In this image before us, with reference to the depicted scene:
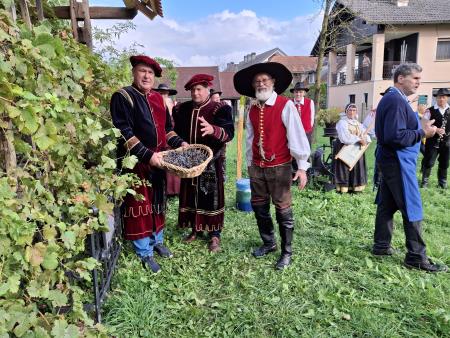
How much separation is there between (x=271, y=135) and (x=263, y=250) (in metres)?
1.28

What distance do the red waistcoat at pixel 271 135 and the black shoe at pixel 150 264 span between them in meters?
1.45

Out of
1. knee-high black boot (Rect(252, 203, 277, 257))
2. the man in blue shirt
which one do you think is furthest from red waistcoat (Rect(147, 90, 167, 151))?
the man in blue shirt

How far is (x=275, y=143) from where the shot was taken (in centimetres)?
358

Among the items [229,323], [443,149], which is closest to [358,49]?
[443,149]

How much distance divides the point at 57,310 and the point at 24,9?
151cm

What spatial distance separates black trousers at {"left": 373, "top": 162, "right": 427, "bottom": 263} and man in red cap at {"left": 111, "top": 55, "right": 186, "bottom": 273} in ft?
7.44

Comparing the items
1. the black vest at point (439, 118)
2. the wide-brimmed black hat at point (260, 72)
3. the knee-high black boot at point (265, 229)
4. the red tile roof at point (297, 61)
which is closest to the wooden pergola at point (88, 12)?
the wide-brimmed black hat at point (260, 72)

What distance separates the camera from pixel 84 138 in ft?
7.22

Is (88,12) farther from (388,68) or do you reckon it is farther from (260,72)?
(388,68)

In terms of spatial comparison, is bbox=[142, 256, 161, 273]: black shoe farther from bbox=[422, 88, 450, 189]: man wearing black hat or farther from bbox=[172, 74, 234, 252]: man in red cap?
bbox=[422, 88, 450, 189]: man wearing black hat

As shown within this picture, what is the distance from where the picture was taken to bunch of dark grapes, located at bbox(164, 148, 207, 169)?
3.38 meters

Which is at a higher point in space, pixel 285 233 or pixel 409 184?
pixel 409 184

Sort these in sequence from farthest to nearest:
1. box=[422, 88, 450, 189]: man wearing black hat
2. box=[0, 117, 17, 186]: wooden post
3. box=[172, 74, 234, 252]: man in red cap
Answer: box=[422, 88, 450, 189]: man wearing black hat, box=[172, 74, 234, 252]: man in red cap, box=[0, 117, 17, 186]: wooden post

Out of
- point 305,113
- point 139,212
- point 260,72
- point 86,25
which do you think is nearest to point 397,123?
point 260,72
